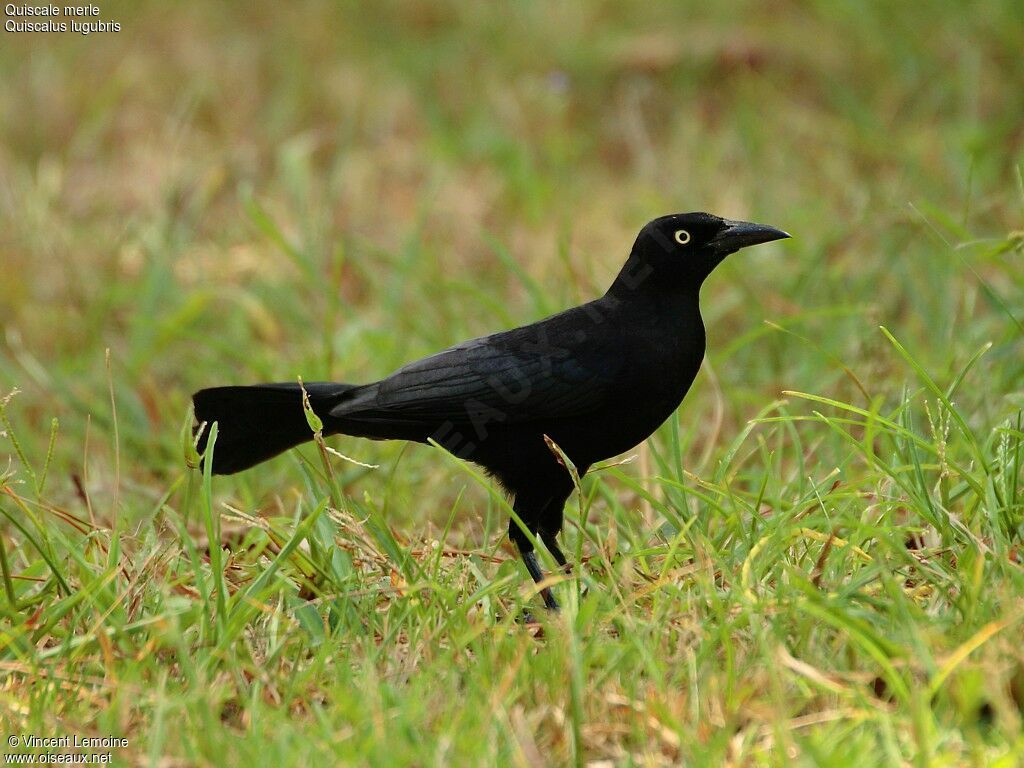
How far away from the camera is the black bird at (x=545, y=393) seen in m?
3.55

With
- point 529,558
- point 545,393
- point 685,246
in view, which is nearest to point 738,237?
point 685,246

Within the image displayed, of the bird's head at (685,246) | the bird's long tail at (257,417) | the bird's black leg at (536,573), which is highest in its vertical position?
the bird's head at (685,246)

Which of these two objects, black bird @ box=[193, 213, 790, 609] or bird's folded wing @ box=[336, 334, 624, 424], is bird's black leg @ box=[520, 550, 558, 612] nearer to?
black bird @ box=[193, 213, 790, 609]

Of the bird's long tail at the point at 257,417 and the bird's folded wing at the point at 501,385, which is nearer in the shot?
the bird's folded wing at the point at 501,385

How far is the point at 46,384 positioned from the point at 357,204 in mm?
2614

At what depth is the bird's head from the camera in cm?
374

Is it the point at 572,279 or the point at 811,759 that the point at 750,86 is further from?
the point at 811,759

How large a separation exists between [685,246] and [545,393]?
2.01ft

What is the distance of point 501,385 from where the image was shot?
3.66m

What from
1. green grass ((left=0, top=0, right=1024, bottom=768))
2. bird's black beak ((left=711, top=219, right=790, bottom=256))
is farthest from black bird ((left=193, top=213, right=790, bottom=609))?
green grass ((left=0, top=0, right=1024, bottom=768))

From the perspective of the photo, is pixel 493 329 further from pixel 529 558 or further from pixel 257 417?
pixel 529 558

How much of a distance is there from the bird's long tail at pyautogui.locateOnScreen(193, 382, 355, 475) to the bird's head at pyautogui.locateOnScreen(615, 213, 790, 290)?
0.93 metres

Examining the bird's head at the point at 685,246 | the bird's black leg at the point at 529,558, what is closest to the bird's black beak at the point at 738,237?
the bird's head at the point at 685,246

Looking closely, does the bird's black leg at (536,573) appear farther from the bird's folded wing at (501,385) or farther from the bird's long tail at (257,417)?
the bird's long tail at (257,417)
